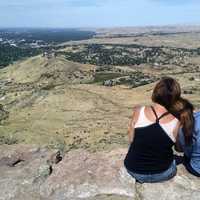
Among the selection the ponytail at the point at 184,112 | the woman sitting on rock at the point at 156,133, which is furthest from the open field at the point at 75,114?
the ponytail at the point at 184,112

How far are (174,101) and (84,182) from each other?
2592mm

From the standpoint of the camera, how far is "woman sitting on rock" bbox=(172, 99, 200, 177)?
7.37 metres

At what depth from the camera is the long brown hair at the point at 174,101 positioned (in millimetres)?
7266

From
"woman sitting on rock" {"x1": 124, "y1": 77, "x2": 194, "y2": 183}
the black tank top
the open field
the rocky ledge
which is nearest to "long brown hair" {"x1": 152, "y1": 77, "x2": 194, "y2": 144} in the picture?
"woman sitting on rock" {"x1": 124, "y1": 77, "x2": 194, "y2": 183}

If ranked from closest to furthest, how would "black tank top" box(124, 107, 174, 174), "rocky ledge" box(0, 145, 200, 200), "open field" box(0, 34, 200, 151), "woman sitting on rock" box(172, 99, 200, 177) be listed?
"woman sitting on rock" box(172, 99, 200, 177) → "black tank top" box(124, 107, 174, 174) → "rocky ledge" box(0, 145, 200, 200) → "open field" box(0, 34, 200, 151)

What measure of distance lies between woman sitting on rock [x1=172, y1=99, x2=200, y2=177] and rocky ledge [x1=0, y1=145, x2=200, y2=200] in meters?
0.25

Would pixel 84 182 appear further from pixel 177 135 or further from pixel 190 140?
pixel 190 140

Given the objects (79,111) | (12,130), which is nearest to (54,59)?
(79,111)

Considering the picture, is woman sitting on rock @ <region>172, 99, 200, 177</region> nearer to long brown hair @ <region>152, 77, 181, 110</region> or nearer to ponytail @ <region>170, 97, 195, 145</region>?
ponytail @ <region>170, 97, 195, 145</region>

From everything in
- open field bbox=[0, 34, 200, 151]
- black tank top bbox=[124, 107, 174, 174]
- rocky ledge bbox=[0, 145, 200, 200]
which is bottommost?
open field bbox=[0, 34, 200, 151]

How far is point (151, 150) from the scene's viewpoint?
7.61 meters

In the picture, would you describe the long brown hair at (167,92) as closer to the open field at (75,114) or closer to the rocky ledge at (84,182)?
the rocky ledge at (84,182)

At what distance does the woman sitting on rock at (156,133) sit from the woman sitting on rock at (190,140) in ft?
0.38

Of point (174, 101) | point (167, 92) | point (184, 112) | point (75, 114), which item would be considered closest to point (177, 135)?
point (184, 112)
